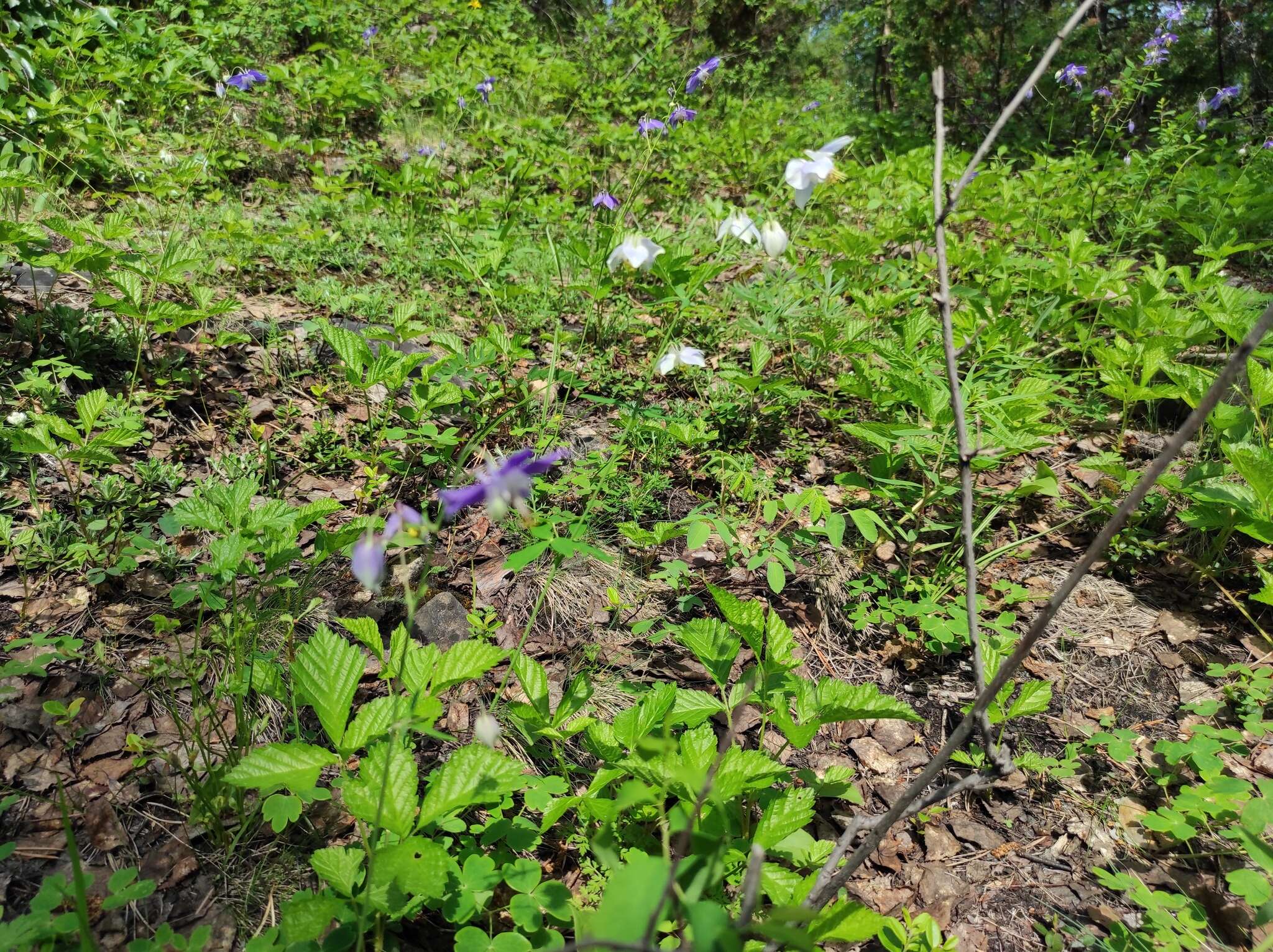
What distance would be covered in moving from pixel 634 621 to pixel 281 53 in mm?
6145

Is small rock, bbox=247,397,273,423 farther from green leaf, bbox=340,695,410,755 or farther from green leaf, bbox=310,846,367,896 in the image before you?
green leaf, bbox=310,846,367,896

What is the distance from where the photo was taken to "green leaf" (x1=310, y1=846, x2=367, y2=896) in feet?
3.77

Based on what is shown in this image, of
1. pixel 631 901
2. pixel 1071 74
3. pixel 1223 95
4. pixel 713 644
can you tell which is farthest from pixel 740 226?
pixel 1223 95

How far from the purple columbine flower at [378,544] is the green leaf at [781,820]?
93cm

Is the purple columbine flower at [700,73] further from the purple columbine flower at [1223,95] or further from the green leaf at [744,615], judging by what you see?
the purple columbine flower at [1223,95]

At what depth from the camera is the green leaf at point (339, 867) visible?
115 cm

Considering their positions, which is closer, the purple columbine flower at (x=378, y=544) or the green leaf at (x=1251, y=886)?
the purple columbine flower at (x=378, y=544)

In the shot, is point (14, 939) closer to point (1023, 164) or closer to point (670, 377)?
point (670, 377)

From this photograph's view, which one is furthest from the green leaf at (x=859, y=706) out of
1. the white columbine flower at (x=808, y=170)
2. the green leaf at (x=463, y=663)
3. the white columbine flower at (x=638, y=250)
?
the white columbine flower at (x=638, y=250)

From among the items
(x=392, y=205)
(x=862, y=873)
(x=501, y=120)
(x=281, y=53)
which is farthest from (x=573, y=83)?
(x=862, y=873)

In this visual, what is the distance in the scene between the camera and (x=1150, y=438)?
2.79m

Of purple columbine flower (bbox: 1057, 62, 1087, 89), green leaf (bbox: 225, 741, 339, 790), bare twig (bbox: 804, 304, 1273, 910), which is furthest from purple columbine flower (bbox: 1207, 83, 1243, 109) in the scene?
green leaf (bbox: 225, 741, 339, 790)

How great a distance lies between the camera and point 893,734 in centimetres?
189

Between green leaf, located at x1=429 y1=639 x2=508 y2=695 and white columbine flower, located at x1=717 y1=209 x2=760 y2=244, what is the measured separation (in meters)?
1.40
